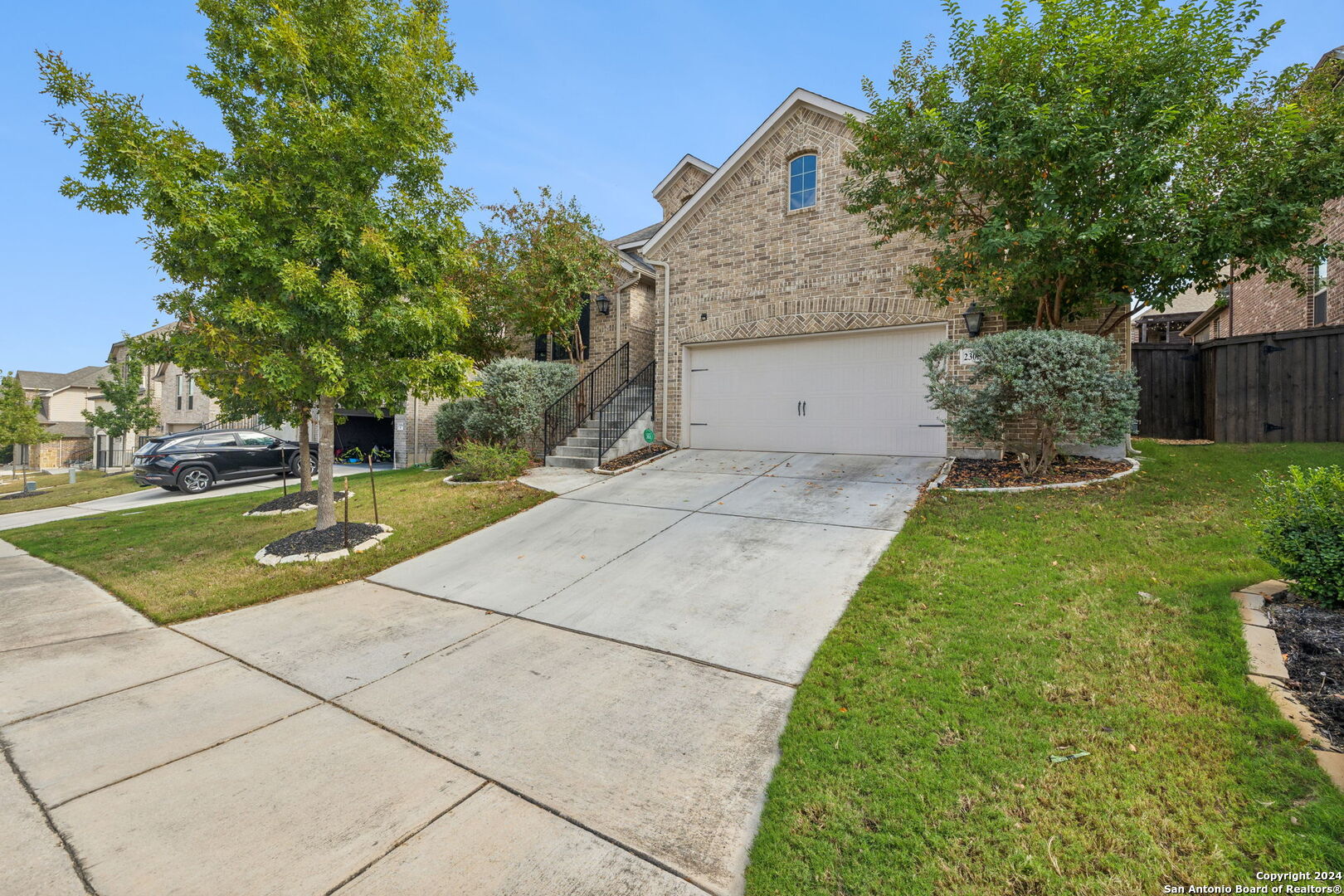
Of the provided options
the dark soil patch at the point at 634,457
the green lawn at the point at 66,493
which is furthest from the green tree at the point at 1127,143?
the green lawn at the point at 66,493

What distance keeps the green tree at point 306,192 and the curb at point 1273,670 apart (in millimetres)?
7030

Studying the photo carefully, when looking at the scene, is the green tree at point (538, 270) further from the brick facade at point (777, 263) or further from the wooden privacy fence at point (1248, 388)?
the wooden privacy fence at point (1248, 388)

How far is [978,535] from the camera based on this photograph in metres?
5.21

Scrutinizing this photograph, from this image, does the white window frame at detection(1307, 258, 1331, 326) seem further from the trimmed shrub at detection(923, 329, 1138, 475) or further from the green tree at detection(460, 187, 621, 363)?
the green tree at detection(460, 187, 621, 363)

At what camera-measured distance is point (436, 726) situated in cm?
296

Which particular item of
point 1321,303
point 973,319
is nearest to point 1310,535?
point 973,319

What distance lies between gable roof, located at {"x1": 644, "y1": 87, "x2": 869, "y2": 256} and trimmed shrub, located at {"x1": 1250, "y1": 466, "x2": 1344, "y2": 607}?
25.8 ft

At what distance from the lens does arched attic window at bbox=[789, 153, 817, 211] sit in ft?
32.7

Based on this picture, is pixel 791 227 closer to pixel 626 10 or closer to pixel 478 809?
pixel 626 10

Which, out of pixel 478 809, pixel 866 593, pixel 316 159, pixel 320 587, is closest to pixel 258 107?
pixel 316 159

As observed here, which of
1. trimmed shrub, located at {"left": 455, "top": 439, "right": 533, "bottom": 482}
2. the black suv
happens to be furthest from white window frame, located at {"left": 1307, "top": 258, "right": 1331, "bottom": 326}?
the black suv

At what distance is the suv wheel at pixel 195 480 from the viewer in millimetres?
13086

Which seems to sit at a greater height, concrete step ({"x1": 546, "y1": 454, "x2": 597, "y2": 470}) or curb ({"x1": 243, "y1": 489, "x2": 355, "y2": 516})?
concrete step ({"x1": 546, "y1": 454, "x2": 597, "y2": 470})

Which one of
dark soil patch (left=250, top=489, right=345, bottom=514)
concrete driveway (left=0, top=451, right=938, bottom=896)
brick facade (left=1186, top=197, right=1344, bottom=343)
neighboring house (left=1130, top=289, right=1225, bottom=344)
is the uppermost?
neighboring house (left=1130, top=289, right=1225, bottom=344)
